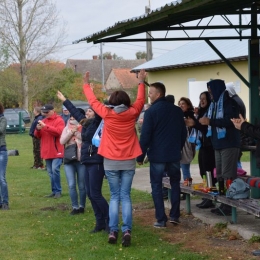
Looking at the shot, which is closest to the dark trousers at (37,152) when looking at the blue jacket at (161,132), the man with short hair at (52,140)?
the man with short hair at (52,140)

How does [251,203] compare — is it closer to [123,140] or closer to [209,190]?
[209,190]

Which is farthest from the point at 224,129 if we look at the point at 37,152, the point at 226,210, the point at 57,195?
the point at 37,152

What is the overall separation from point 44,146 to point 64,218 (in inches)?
107

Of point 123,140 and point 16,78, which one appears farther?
point 16,78

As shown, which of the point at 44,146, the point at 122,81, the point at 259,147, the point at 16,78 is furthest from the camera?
the point at 122,81

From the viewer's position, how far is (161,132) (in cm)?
884

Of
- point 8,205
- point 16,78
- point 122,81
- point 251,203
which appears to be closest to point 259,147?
point 251,203

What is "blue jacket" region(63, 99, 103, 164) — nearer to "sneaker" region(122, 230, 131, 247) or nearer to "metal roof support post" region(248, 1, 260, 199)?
"sneaker" region(122, 230, 131, 247)

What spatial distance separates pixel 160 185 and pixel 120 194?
1.02 meters

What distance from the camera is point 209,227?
9.16 metres

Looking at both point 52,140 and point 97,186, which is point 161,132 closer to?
point 97,186

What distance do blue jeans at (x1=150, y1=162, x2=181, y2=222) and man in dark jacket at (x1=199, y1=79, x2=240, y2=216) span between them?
0.62m

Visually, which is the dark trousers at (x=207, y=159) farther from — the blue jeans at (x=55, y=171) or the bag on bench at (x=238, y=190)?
the blue jeans at (x=55, y=171)

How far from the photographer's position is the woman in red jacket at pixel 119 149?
8070 mm
